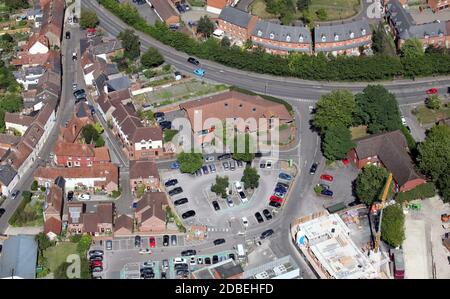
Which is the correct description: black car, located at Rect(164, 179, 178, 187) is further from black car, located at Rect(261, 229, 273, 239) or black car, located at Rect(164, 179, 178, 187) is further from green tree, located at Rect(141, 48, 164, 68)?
green tree, located at Rect(141, 48, 164, 68)

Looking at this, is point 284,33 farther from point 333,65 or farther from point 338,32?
point 333,65

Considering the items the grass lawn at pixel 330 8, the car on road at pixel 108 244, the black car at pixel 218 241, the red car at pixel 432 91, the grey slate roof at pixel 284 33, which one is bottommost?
the car on road at pixel 108 244

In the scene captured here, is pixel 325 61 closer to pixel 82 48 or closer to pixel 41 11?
pixel 82 48

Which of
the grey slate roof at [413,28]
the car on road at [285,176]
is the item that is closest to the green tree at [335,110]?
the car on road at [285,176]

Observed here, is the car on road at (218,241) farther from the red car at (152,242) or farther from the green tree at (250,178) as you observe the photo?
the green tree at (250,178)

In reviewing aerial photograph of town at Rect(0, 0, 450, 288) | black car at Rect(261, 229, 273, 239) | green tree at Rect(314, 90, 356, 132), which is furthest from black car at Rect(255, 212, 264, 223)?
green tree at Rect(314, 90, 356, 132)

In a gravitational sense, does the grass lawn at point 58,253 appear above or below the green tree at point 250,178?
below

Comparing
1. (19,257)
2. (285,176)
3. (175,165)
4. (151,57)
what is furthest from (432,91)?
(19,257)
